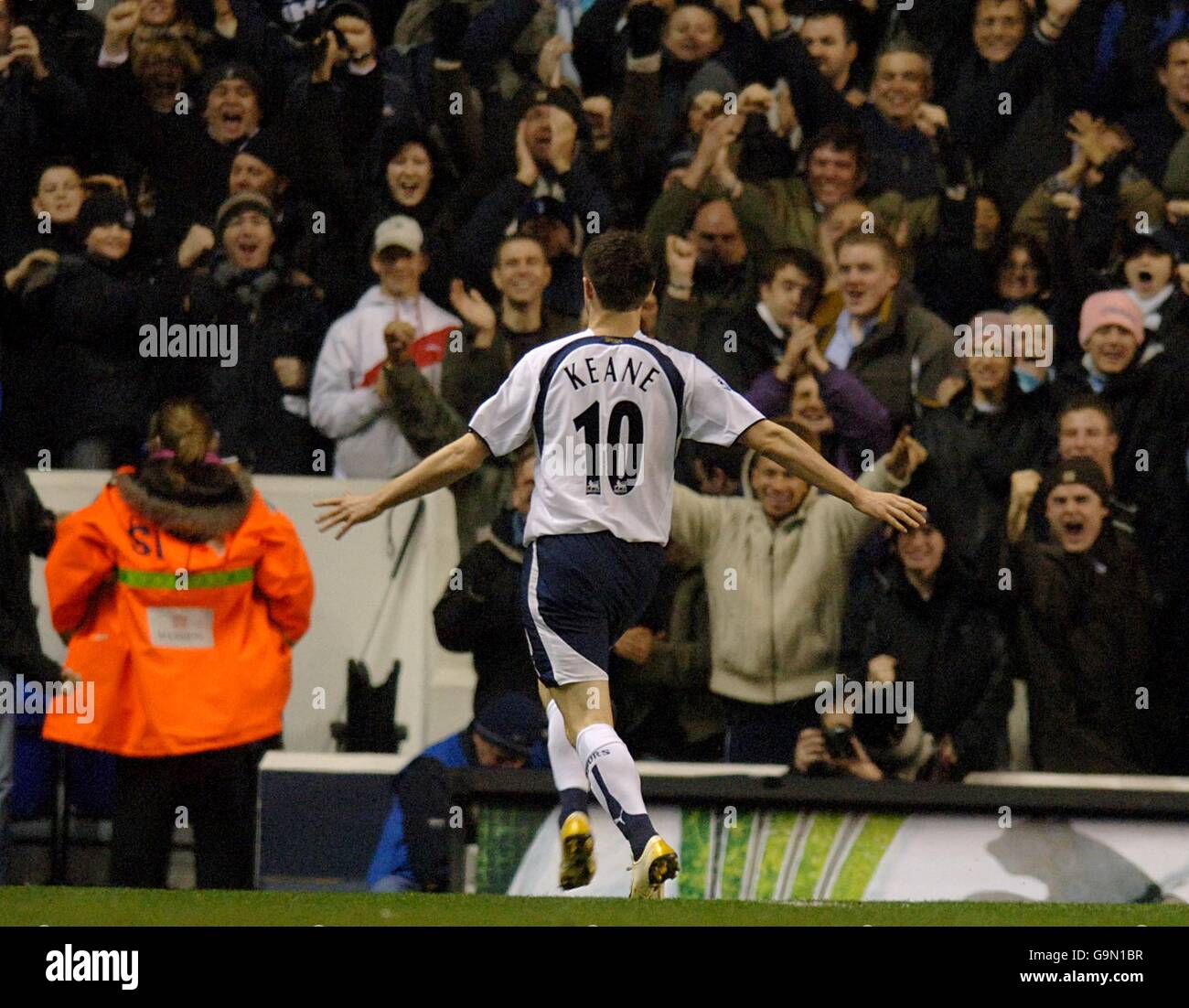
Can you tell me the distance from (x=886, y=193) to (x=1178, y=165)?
125 centimetres

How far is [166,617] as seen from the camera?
8195mm

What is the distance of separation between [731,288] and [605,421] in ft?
8.80

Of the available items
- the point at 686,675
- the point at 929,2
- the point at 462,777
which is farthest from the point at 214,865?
the point at 929,2

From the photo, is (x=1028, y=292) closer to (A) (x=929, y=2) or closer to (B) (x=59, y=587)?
(A) (x=929, y=2)

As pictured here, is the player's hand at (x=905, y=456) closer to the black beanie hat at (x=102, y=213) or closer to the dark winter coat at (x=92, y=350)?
the dark winter coat at (x=92, y=350)

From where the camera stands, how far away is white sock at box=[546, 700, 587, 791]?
256 inches

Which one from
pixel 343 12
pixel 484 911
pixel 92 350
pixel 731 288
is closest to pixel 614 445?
pixel 484 911

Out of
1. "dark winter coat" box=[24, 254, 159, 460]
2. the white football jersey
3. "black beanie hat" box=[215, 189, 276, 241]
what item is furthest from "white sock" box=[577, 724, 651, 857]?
"black beanie hat" box=[215, 189, 276, 241]

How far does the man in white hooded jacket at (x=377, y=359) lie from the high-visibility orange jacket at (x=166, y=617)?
0.66 meters

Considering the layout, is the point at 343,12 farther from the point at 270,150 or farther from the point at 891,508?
the point at 891,508

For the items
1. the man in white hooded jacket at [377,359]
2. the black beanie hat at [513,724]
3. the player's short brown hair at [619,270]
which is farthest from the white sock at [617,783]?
the man in white hooded jacket at [377,359]

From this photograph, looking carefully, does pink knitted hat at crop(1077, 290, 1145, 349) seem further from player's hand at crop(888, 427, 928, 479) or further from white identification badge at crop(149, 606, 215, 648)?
white identification badge at crop(149, 606, 215, 648)

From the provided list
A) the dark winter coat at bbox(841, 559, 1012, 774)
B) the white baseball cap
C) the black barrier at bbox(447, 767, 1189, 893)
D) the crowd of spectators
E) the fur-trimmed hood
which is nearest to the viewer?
the black barrier at bbox(447, 767, 1189, 893)

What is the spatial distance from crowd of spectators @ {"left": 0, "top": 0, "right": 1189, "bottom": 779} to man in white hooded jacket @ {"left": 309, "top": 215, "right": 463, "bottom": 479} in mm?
16
